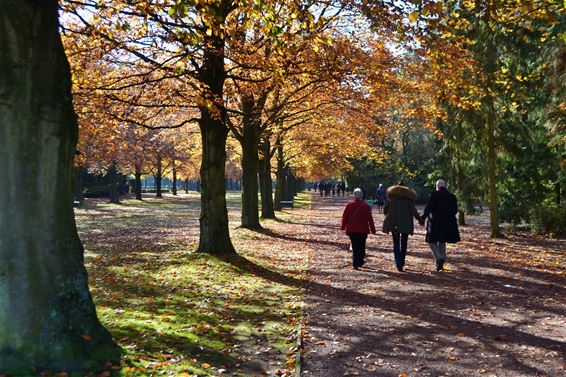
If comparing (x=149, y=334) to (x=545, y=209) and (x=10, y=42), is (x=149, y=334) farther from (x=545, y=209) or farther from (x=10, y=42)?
(x=545, y=209)

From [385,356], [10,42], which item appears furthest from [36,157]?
[385,356]

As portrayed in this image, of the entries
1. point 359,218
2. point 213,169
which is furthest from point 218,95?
point 359,218

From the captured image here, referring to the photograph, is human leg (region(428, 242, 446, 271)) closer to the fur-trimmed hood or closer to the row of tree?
the fur-trimmed hood

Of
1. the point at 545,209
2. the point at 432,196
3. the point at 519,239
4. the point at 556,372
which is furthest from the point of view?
the point at 545,209

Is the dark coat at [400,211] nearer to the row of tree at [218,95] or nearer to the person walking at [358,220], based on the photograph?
the person walking at [358,220]

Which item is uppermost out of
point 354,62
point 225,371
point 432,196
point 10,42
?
point 354,62

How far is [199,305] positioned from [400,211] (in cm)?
520

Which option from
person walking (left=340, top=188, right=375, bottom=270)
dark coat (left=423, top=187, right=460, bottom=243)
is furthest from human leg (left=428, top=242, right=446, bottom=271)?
person walking (left=340, top=188, right=375, bottom=270)

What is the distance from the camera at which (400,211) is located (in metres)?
11.7

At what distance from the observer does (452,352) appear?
6039 mm

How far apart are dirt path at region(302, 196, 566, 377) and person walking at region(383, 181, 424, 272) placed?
0.50 m

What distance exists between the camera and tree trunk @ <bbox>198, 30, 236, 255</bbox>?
40.7 feet

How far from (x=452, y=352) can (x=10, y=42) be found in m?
5.42

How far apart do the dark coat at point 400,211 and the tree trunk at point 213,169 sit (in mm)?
3911
